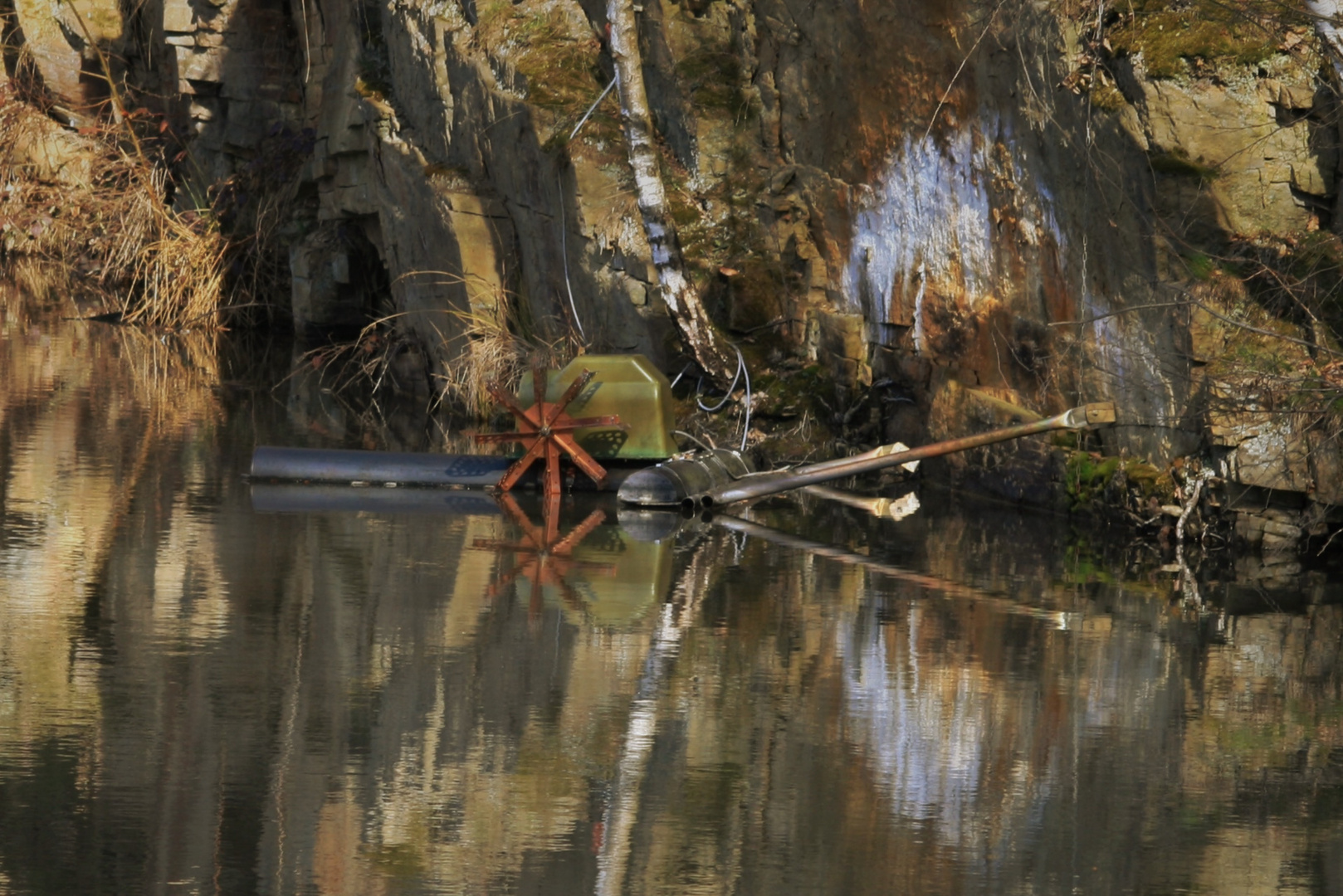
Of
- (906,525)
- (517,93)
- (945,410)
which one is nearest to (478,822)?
(906,525)

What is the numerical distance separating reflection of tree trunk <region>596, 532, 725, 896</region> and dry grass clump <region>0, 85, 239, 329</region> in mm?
15282

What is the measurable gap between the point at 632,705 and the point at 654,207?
752 centimetres

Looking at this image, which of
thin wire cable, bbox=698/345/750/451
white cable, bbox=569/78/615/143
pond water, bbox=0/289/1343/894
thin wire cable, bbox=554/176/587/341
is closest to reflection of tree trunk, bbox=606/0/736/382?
thin wire cable, bbox=698/345/750/451

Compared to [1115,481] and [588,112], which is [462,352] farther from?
[1115,481]

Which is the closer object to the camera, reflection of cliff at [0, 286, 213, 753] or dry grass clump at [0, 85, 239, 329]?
reflection of cliff at [0, 286, 213, 753]

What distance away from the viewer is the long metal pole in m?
11.4

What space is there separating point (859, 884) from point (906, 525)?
6.67m

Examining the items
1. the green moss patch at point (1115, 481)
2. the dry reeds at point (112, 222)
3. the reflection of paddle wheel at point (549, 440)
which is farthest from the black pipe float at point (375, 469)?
the dry reeds at point (112, 222)

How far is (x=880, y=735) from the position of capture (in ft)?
23.0

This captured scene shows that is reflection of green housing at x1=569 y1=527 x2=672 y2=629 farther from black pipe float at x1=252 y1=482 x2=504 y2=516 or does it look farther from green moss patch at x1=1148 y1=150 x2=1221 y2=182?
green moss patch at x1=1148 y1=150 x2=1221 y2=182

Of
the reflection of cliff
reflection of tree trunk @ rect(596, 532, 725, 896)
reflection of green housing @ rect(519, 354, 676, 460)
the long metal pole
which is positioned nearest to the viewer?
reflection of tree trunk @ rect(596, 532, 725, 896)

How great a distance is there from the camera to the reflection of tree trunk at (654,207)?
14.1 m

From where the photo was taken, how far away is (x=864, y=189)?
14.2 meters

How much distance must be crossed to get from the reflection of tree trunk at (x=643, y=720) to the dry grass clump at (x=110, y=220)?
50.1 feet
